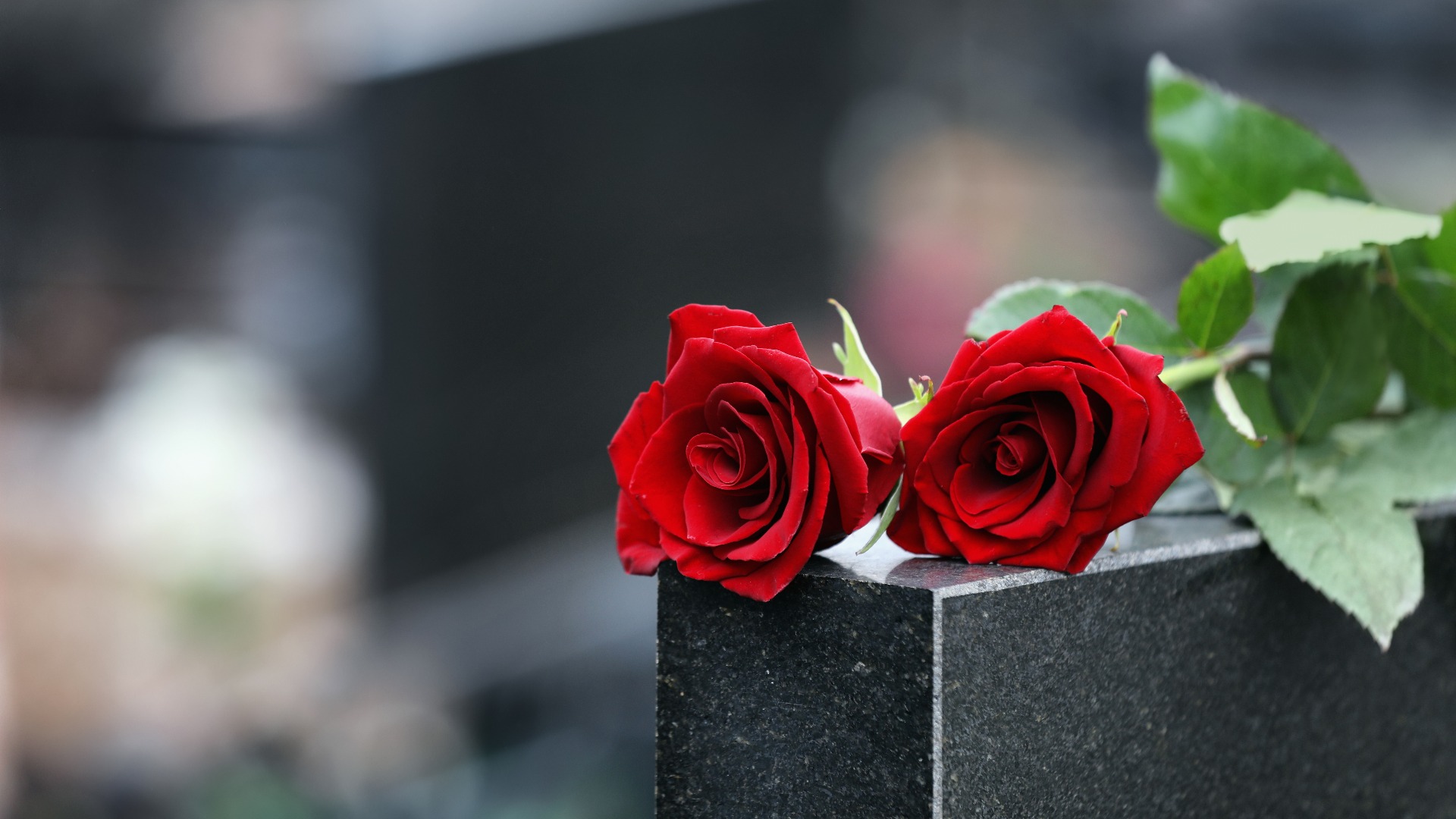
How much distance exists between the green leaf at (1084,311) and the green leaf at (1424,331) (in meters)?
0.08

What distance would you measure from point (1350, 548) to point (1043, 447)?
11 cm

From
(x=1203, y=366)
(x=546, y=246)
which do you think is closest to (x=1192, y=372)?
(x=1203, y=366)

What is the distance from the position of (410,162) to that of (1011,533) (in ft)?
3.83

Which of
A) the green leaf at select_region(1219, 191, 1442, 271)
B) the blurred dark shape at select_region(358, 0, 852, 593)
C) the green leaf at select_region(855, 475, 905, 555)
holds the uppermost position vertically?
the blurred dark shape at select_region(358, 0, 852, 593)

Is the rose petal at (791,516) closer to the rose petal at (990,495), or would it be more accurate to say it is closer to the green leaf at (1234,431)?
the rose petal at (990,495)

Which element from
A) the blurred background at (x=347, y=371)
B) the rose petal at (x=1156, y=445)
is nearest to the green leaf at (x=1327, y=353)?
the rose petal at (x=1156, y=445)

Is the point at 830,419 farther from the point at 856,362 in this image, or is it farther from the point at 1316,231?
the point at 1316,231

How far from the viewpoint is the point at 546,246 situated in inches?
51.6

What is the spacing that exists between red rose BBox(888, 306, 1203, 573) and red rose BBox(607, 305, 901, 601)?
14mm

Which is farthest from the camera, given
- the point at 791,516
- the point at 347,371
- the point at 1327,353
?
the point at 347,371

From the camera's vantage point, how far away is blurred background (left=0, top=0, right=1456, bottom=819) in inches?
49.6

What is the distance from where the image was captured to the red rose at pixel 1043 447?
25 centimetres

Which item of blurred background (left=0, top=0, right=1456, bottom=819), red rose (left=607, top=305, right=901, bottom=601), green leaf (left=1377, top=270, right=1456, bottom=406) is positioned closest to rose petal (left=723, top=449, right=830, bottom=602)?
red rose (left=607, top=305, right=901, bottom=601)

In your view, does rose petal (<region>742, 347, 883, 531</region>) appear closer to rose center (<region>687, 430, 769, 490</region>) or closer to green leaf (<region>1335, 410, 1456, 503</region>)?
rose center (<region>687, 430, 769, 490</region>)
